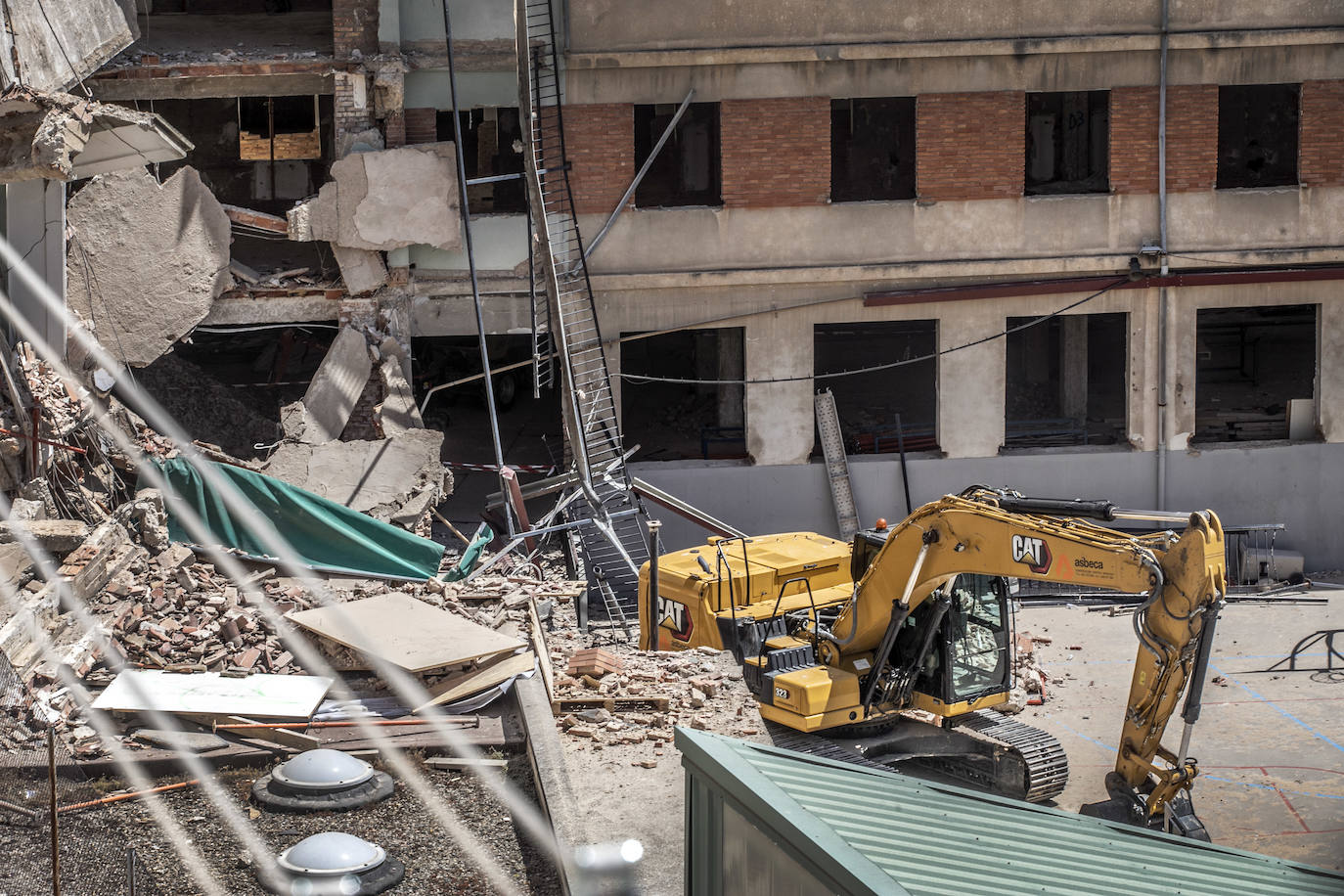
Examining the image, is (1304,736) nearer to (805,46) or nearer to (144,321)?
(805,46)

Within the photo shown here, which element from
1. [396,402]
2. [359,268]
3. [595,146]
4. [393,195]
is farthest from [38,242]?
[595,146]

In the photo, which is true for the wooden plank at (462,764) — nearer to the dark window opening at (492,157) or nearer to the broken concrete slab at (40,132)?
the broken concrete slab at (40,132)

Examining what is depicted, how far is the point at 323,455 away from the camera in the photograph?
17.5 metres

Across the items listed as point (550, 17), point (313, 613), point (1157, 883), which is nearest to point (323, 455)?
point (313, 613)

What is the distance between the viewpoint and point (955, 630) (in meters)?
11.2

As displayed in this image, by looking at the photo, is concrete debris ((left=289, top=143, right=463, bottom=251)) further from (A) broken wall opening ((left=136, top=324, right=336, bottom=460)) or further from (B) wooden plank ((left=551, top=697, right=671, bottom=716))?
(B) wooden plank ((left=551, top=697, right=671, bottom=716))

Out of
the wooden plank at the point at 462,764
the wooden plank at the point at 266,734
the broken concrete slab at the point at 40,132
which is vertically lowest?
the wooden plank at the point at 462,764

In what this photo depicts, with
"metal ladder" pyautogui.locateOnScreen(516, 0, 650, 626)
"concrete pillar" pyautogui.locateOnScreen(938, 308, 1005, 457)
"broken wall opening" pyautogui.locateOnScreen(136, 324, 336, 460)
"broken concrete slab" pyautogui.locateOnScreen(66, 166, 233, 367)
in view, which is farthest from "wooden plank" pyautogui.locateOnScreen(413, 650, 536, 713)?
"concrete pillar" pyautogui.locateOnScreen(938, 308, 1005, 457)

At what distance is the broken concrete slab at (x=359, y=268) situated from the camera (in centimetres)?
1894

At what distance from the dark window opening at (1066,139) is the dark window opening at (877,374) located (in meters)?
3.87

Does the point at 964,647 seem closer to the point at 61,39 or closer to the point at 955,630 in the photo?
the point at 955,630

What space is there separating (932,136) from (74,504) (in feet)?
→ 41.0

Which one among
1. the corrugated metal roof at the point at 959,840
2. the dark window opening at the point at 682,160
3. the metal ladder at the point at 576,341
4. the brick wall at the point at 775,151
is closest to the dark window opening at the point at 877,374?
the dark window opening at the point at 682,160

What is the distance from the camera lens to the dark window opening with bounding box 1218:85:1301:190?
1037 inches
